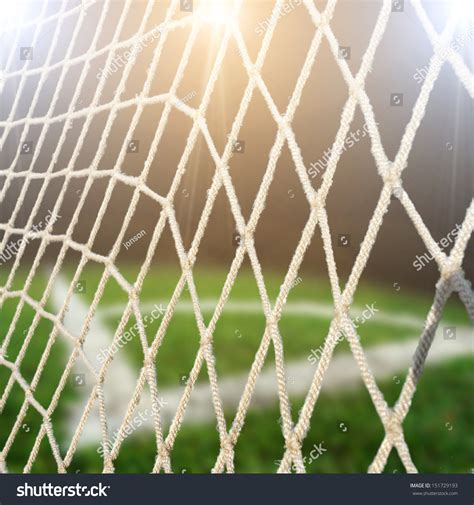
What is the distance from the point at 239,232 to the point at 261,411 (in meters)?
1.16

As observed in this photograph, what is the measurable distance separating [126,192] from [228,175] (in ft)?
1.68

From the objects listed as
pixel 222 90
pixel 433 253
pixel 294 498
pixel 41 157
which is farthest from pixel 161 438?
pixel 41 157

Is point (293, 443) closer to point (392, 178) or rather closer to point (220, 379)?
point (392, 178)

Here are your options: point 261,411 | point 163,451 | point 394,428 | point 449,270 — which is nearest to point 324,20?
point 449,270

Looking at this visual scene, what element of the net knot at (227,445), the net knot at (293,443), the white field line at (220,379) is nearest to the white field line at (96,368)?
the white field line at (220,379)

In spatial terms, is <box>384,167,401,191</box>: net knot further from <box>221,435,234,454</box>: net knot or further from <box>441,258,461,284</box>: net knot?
<box>221,435,234,454</box>: net knot

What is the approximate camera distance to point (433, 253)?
2.34 ft

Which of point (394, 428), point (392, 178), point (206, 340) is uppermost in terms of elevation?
point (392, 178)

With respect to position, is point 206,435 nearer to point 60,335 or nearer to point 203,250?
point 60,335

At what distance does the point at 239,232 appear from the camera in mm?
937

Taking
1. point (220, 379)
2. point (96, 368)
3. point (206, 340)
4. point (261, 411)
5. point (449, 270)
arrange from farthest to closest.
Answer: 1. point (261, 411)
2. point (220, 379)
3. point (96, 368)
4. point (206, 340)
5. point (449, 270)

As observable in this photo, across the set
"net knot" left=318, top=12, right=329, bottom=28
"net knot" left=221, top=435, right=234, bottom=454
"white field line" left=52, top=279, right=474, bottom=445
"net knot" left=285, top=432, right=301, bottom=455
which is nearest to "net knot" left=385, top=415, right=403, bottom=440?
"net knot" left=285, top=432, right=301, bottom=455

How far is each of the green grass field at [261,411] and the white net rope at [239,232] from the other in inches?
6.6

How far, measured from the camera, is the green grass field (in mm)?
1490
